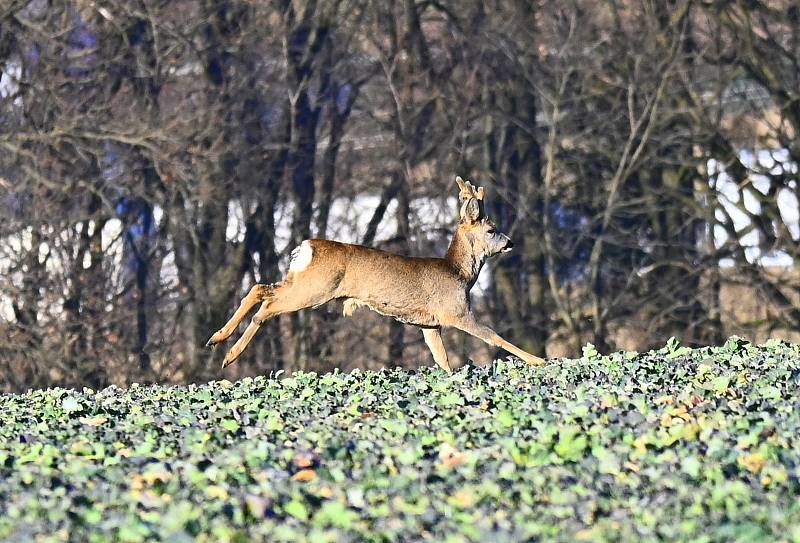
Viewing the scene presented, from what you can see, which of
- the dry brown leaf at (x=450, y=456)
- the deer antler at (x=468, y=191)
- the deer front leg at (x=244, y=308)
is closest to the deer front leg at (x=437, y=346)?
the deer antler at (x=468, y=191)

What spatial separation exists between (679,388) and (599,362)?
7.79 ft

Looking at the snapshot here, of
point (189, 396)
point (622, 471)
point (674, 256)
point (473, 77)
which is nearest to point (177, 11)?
point (473, 77)

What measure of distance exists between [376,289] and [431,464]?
20.7ft

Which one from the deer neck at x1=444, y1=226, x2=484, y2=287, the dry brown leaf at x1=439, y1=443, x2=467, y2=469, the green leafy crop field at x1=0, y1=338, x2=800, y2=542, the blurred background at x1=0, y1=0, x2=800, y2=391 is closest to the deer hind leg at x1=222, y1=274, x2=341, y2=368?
the deer neck at x1=444, y1=226, x2=484, y2=287

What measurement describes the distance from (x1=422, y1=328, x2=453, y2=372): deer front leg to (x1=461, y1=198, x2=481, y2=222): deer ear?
3.20ft

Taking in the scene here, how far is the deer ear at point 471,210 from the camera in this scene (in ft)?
47.8

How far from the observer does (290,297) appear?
1356 cm

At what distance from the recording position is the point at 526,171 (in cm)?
3106

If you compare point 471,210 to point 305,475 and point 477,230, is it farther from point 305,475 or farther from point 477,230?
point 305,475

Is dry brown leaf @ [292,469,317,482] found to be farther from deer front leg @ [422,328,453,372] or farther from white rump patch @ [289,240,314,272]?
white rump patch @ [289,240,314,272]

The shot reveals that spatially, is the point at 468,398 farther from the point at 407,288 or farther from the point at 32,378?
the point at 32,378

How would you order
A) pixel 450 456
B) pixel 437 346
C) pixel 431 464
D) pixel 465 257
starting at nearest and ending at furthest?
pixel 431 464, pixel 450 456, pixel 437 346, pixel 465 257

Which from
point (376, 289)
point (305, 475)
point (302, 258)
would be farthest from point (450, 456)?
point (376, 289)

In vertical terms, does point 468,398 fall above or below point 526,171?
below
